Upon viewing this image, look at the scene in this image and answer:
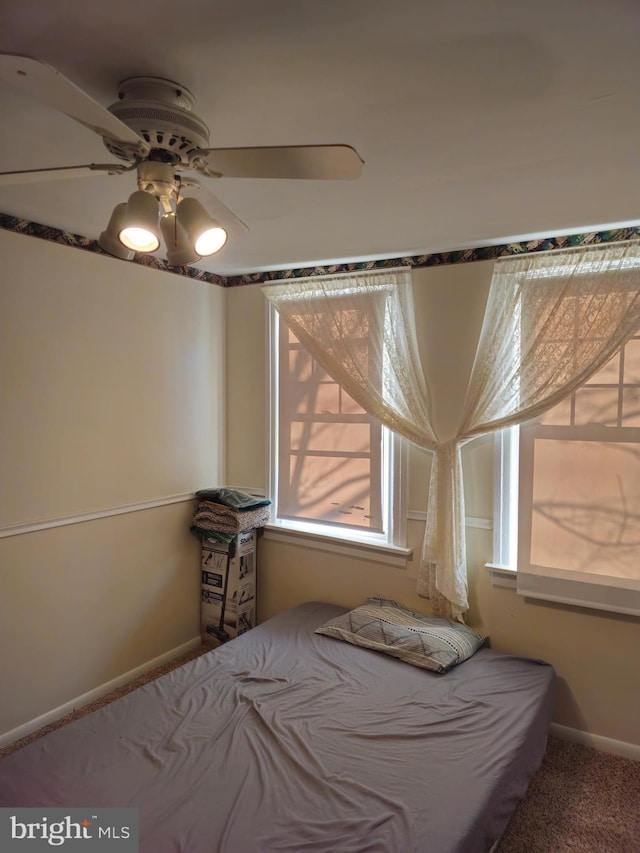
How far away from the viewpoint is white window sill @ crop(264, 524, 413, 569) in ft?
10.0

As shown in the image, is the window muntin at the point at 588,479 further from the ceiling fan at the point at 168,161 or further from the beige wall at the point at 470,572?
the ceiling fan at the point at 168,161

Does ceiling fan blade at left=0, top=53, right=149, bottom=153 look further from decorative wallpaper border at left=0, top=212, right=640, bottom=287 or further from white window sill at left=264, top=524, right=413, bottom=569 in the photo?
white window sill at left=264, top=524, right=413, bottom=569

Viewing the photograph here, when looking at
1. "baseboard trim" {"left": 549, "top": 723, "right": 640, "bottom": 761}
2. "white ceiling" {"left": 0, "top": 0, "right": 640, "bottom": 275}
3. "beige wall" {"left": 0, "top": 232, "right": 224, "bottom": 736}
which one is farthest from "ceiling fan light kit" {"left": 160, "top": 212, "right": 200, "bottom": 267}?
"baseboard trim" {"left": 549, "top": 723, "right": 640, "bottom": 761}

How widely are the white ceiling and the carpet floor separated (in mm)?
2466

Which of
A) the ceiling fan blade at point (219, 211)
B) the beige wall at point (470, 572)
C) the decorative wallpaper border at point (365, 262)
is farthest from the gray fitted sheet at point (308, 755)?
the decorative wallpaper border at point (365, 262)

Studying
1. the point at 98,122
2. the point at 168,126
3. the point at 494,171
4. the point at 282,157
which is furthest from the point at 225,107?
the point at 494,171

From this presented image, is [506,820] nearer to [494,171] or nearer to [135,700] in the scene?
[135,700]

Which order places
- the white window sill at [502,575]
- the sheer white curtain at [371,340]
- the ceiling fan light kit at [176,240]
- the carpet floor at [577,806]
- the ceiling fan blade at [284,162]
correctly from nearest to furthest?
the ceiling fan blade at [284,162]
the ceiling fan light kit at [176,240]
the carpet floor at [577,806]
the white window sill at [502,575]
the sheer white curtain at [371,340]

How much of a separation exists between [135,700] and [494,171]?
2480 millimetres

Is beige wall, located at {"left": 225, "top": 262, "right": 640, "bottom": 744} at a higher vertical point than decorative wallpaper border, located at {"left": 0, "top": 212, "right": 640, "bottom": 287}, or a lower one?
lower

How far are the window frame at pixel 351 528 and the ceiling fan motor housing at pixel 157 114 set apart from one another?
6.68 feet

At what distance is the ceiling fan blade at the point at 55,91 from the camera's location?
91cm

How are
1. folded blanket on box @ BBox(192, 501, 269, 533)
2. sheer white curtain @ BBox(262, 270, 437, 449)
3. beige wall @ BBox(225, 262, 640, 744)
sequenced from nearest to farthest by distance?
beige wall @ BBox(225, 262, 640, 744)
sheer white curtain @ BBox(262, 270, 437, 449)
folded blanket on box @ BBox(192, 501, 269, 533)

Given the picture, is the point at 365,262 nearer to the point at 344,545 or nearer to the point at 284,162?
the point at 344,545
